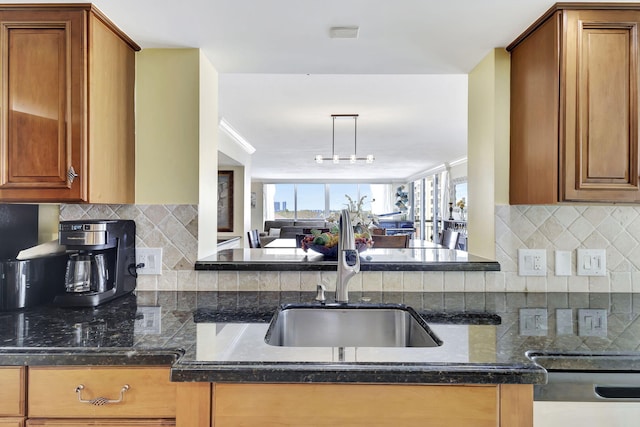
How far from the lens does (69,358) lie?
1.04m

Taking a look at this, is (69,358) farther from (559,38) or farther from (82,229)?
(559,38)

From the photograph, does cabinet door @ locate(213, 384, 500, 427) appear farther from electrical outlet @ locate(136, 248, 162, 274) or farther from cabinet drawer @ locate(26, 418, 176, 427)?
electrical outlet @ locate(136, 248, 162, 274)

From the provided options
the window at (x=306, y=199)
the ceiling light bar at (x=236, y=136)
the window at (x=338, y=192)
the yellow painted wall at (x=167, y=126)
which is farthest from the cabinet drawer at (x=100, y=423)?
the window at (x=338, y=192)

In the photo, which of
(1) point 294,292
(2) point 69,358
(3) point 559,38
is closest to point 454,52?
(3) point 559,38

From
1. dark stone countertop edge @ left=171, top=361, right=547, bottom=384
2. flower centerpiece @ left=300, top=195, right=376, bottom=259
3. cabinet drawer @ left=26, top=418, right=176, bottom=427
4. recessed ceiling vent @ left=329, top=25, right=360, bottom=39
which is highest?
recessed ceiling vent @ left=329, top=25, right=360, bottom=39

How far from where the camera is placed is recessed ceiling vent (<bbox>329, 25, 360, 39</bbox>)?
1.59 metres

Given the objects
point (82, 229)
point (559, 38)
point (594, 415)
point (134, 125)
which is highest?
point (559, 38)

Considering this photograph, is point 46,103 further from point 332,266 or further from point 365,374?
point 365,374

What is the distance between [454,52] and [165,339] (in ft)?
5.55

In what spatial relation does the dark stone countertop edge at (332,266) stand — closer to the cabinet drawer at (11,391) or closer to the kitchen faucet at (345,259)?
the kitchen faucet at (345,259)

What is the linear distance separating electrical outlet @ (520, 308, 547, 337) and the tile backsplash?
31 cm

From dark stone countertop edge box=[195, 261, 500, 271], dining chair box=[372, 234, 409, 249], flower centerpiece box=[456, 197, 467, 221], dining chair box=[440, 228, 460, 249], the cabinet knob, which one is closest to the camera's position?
the cabinet knob

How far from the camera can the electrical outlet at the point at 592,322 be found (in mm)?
1218

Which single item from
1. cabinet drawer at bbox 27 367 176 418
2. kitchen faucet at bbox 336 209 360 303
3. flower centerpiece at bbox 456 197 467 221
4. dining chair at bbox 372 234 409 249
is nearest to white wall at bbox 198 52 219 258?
kitchen faucet at bbox 336 209 360 303
